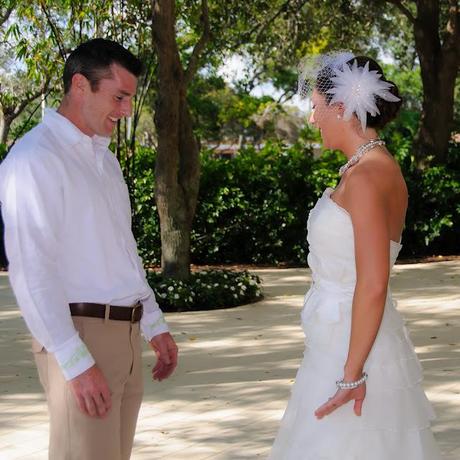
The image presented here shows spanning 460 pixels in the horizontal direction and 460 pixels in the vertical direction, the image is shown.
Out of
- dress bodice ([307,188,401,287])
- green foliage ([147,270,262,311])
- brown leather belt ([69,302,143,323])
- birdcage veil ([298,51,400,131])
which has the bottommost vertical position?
green foliage ([147,270,262,311])

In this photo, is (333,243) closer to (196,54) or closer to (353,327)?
(353,327)

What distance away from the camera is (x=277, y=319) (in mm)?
10922

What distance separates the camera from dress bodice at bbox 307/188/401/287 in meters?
3.48

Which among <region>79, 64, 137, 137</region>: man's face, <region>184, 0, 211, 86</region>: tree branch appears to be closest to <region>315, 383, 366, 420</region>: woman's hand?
<region>79, 64, 137, 137</region>: man's face

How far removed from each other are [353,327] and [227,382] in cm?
458

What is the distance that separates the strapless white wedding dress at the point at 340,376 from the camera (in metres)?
3.51

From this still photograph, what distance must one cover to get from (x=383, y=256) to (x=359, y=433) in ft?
2.20

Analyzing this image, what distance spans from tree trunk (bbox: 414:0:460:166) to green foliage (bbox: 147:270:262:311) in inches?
254

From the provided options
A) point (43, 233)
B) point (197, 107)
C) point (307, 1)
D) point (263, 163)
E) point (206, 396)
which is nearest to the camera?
point (43, 233)

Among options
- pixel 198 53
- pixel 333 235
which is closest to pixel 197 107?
pixel 198 53

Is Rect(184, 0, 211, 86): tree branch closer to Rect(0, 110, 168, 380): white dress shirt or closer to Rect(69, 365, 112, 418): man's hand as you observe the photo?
Rect(0, 110, 168, 380): white dress shirt

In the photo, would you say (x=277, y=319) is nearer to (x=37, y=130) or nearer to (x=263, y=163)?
(x=263, y=163)

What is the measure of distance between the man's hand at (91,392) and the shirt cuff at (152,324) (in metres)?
0.63

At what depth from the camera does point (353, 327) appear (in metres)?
3.35
